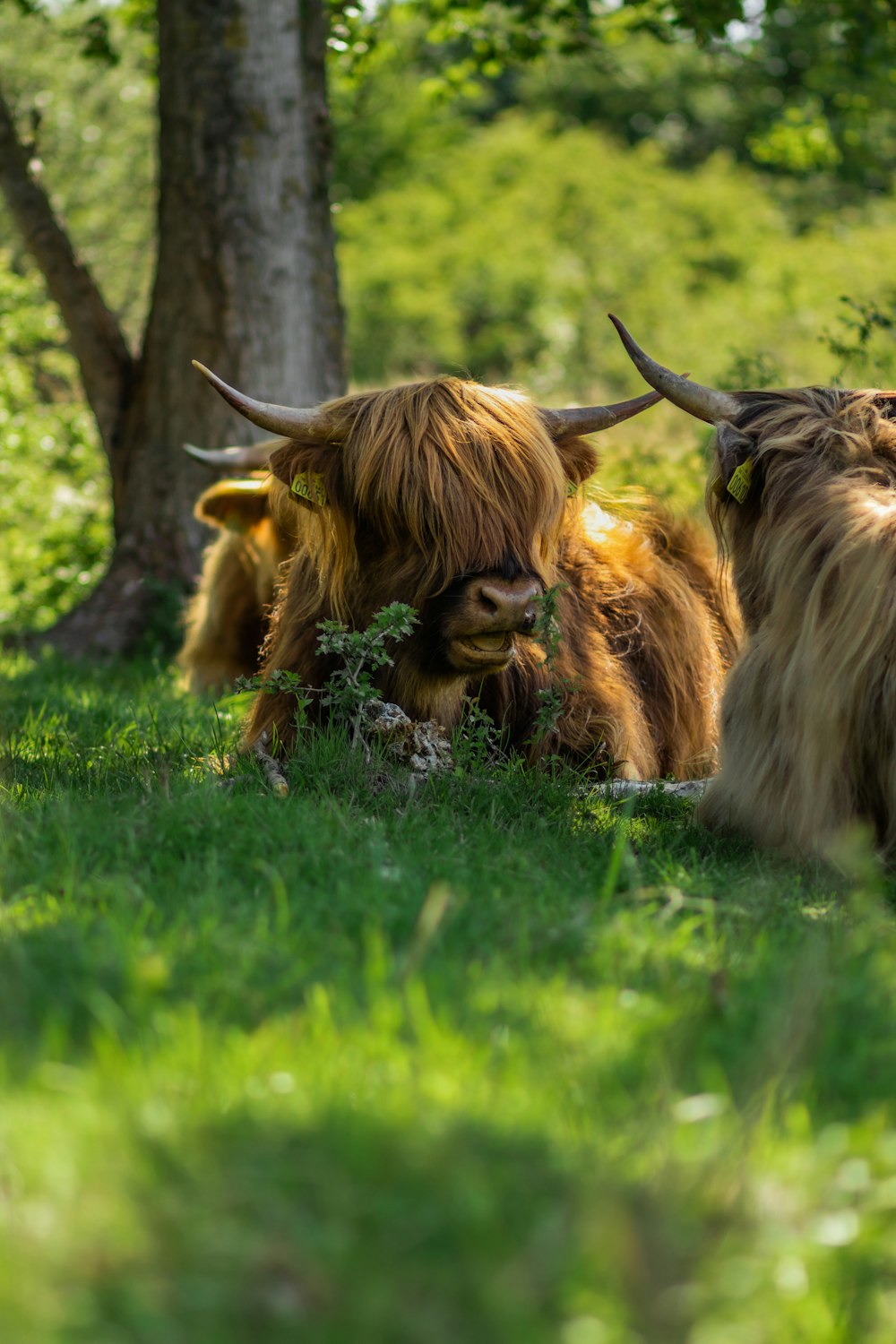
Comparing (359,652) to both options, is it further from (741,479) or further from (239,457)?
(239,457)

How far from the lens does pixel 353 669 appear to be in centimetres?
423

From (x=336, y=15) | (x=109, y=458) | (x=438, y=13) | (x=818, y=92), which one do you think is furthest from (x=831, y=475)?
(x=818, y=92)

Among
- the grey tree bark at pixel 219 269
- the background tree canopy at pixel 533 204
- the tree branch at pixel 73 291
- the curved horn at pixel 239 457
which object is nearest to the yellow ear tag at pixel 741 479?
the background tree canopy at pixel 533 204

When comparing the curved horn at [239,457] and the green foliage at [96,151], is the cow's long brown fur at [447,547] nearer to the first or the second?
the curved horn at [239,457]

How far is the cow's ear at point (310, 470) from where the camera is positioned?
443cm

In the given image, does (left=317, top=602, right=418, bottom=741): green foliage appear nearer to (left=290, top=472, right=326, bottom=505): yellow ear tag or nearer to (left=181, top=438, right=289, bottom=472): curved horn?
(left=290, top=472, right=326, bottom=505): yellow ear tag

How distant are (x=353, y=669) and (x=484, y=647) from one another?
0.39 meters

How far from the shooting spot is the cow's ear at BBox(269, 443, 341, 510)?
443 cm

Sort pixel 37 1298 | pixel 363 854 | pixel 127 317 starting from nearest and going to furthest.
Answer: pixel 37 1298 < pixel 363 854 < pixel 127 317

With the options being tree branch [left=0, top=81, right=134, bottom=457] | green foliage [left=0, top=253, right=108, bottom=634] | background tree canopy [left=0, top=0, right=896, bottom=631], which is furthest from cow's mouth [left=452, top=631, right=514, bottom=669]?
green foliage [left=0, top=253, right=108, bottom=634]

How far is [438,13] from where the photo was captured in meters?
9.93

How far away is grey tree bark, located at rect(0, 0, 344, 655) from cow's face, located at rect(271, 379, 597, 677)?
9.42 ft

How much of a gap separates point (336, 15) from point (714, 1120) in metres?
7.77

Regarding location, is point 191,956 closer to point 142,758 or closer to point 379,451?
point 142,758
